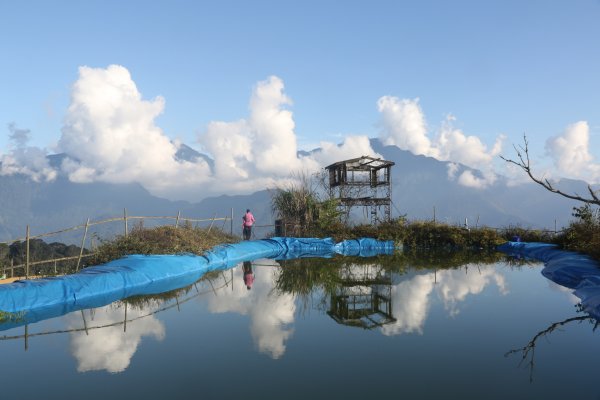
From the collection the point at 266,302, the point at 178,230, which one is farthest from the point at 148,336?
the point at 178,230

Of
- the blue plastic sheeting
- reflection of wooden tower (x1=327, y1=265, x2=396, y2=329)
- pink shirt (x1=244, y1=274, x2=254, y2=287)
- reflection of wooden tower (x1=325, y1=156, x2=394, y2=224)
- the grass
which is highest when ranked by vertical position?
reflection of wooden tower (x1=325, y1=156, x2=394, y2=224)

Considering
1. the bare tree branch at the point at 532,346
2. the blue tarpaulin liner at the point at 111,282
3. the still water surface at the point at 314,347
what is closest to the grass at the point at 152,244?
the blue tarpaulin liner at the point at 111,282

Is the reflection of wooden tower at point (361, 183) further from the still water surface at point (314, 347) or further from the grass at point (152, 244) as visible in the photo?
the still water surface at point (314, 347)

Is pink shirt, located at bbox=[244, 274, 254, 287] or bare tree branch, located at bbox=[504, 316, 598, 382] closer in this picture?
bare tree branch, located at bbox=[504, 316, 598, 382]

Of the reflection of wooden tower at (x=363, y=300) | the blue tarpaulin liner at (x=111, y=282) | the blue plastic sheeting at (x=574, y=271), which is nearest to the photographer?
the reflection of wooden tower at (x=363, y=300)

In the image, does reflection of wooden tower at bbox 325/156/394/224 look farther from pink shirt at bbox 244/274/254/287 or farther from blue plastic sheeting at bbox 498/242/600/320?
pink shirt at bbox 244/274/254/287

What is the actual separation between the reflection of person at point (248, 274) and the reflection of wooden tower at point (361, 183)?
44.6ft

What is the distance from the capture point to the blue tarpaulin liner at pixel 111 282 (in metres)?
9.28

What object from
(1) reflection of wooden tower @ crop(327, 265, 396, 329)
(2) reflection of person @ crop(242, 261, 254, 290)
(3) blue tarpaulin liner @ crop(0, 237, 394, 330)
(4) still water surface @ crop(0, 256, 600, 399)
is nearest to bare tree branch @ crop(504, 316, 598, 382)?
(4) still water surface @ crop(0, 256, 600, 399)

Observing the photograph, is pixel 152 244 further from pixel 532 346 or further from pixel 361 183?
pixel 361 183

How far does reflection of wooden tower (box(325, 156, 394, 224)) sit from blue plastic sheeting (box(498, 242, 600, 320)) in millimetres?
10842

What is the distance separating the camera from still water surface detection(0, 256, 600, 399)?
5473 mm

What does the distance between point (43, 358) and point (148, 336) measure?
163cm

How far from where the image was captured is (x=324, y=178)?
108 feet
